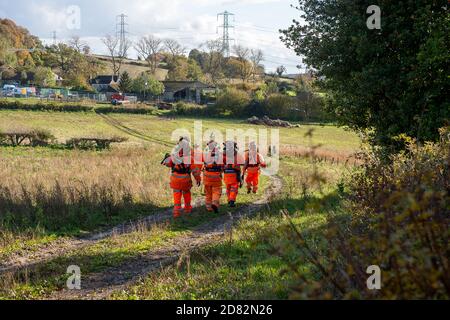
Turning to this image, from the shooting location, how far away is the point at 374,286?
12.3ft

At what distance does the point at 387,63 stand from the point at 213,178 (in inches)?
239

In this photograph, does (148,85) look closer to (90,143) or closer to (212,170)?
(90,143)

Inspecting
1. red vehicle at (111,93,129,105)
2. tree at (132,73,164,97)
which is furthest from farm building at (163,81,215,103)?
red vehicle at (111,93,129,105)

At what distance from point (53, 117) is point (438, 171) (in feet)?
178

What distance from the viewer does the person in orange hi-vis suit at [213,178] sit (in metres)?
13.4

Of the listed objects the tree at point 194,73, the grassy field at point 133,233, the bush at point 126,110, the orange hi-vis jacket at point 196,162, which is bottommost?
the grassy field at point 133,233

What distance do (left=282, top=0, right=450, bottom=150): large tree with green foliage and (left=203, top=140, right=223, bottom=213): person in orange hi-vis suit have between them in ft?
15.5

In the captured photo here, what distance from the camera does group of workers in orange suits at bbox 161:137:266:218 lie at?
12.9 metres

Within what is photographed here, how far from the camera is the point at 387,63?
13664 mm

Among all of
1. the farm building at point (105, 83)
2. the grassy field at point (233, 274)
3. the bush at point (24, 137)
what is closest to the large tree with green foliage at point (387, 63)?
the grassy field at point (233, 274)

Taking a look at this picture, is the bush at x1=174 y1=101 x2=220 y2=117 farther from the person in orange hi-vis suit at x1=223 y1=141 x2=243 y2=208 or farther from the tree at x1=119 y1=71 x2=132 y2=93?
the person in orange hi-vis suit at x1=223 y1=141 x2=243 y2=208

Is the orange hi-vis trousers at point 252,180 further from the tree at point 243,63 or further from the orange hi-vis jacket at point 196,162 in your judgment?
the tree at point 243,63

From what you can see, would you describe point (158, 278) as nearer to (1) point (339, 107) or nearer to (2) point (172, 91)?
(1) point (339, 107)
